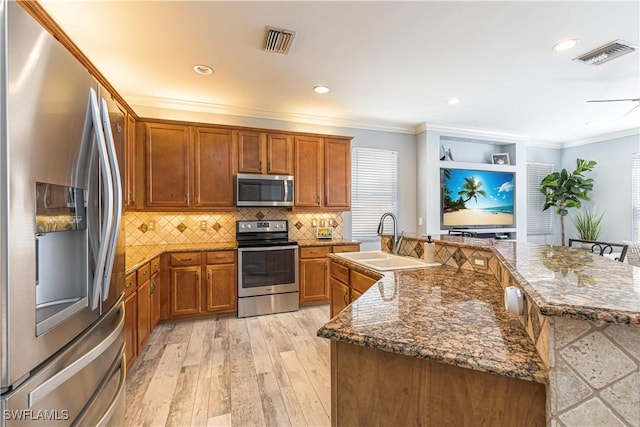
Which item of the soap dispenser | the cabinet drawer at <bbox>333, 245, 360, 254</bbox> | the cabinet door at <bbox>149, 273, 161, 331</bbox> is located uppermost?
the soap dispenser

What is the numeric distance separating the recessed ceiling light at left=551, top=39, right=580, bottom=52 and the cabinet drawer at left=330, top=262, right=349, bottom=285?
8.90 ft

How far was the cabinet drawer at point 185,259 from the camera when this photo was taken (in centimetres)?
329

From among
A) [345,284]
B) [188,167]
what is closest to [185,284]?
[188,167]

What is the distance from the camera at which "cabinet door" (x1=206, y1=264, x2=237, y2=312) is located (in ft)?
11.3

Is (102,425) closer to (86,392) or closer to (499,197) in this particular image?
(86,392)

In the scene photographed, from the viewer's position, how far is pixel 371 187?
4766 millimetres

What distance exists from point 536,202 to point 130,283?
23.8 feet

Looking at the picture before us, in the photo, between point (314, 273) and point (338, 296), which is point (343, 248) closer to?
point (314, 273)

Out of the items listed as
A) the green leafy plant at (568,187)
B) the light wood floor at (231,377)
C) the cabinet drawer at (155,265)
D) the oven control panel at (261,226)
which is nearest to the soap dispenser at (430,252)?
the light wood floor at (231,377)

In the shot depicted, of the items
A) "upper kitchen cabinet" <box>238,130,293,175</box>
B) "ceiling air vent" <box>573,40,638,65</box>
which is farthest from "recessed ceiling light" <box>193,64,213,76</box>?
"ceiling air vent" <box>573,40,638,65</box>

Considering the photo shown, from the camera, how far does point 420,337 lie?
36.8 inches

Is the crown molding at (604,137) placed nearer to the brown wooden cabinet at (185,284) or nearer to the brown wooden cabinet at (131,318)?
the brown wooden cabinet at (185,284)

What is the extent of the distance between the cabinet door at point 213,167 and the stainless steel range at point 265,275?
0.45 metres

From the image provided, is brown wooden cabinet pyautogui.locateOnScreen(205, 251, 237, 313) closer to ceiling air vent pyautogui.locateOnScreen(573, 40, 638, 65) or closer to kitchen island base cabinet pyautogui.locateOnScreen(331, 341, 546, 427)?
kitchen island base cabinet pyautogui.locateOnScreen(331, 341, 546, 427)
